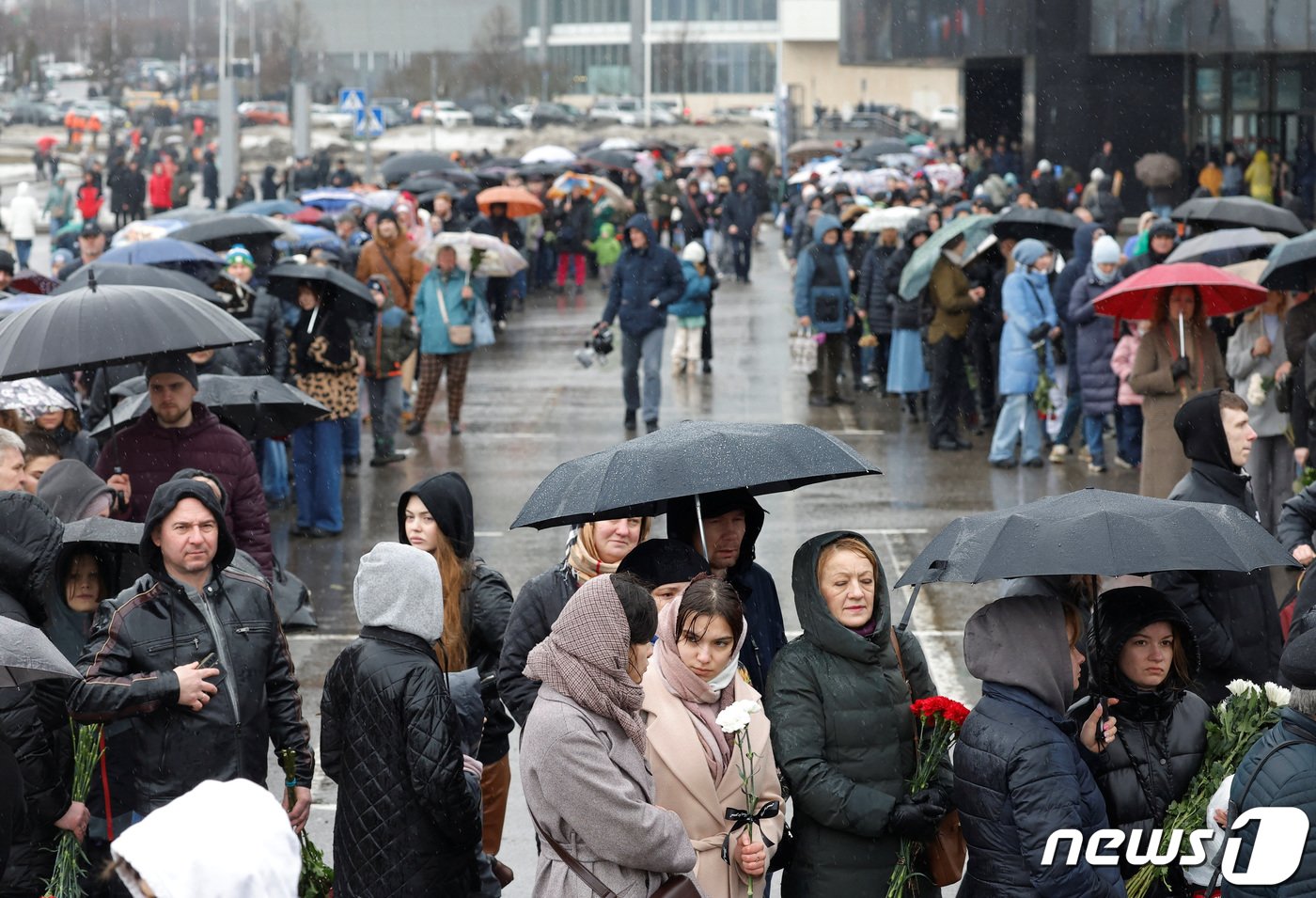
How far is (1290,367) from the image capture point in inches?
418

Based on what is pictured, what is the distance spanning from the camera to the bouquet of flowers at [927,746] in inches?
200

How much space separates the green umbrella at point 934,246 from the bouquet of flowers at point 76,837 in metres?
10.2

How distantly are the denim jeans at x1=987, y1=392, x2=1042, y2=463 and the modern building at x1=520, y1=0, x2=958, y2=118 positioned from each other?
9368cm

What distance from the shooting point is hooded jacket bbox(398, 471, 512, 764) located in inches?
245

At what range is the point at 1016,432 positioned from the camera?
566 inches

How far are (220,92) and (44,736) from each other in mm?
31037

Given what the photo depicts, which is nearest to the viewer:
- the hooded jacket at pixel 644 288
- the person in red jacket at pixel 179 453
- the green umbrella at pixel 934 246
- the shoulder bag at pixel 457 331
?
the person in red jacket at pixel 179 453

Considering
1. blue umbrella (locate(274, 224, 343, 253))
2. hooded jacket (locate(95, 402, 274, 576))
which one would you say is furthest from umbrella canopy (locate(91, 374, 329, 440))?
blue umbrella (locate(274, 224, 343, 253))

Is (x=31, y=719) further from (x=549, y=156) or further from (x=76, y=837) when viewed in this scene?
(x=549, y=156)

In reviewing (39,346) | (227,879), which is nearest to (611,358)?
(39,346)

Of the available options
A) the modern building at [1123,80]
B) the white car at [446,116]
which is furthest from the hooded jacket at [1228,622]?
the white car at [446,116]

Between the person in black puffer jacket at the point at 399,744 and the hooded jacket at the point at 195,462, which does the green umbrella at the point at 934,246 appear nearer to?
the hooded jacket at the point at 195,462

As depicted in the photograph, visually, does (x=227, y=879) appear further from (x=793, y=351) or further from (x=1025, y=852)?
(x=793, y=351)

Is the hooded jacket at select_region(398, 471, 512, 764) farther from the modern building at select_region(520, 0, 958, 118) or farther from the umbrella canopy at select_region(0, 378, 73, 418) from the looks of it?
the modern building at select_region(520, 0, 958, 118)
